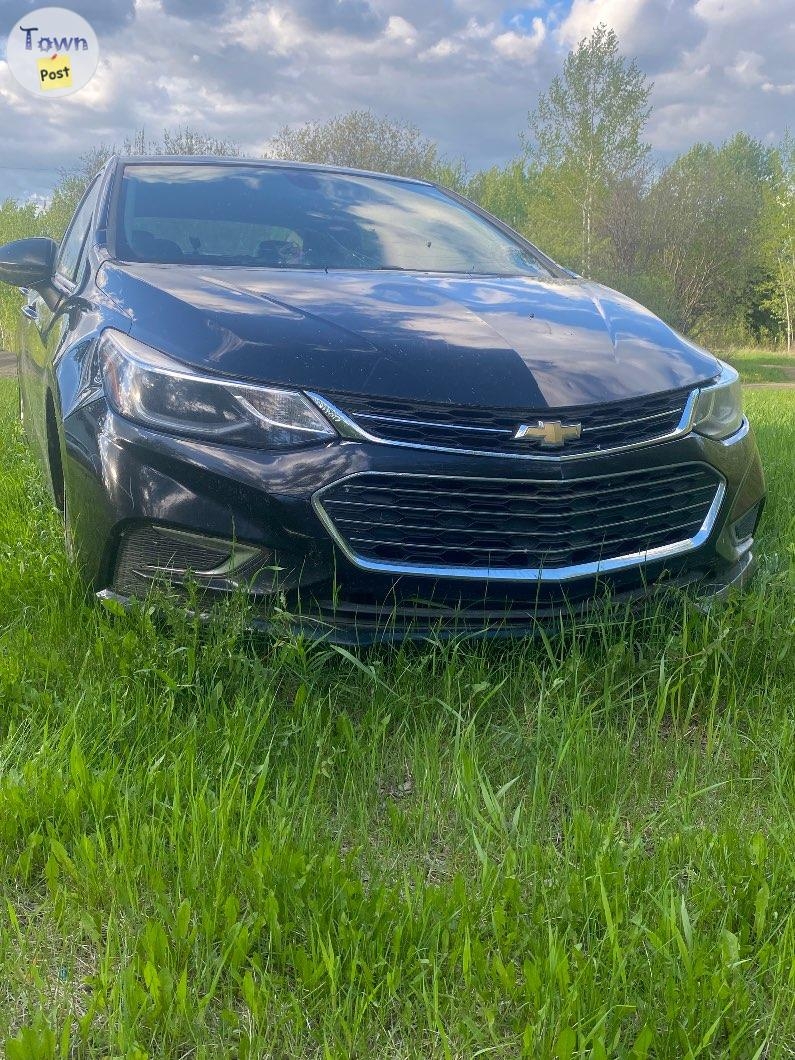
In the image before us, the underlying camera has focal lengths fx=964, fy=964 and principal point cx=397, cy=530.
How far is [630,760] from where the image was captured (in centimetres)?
228

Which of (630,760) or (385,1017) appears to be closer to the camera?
(385,1017)

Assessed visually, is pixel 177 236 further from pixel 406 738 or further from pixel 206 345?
pixel 406 738

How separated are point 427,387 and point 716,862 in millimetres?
1228

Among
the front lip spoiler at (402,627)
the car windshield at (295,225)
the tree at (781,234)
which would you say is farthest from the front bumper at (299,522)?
the tree at (781,234)

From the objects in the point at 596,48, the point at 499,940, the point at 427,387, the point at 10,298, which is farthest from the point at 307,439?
the point at 10,298

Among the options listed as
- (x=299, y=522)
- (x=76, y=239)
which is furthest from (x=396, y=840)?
(x=76, y=239)

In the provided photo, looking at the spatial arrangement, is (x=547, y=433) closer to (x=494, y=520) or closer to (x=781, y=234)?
(x=494, y=520)

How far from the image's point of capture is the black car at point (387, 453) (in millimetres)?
2316

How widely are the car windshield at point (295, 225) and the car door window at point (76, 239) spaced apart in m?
0.24

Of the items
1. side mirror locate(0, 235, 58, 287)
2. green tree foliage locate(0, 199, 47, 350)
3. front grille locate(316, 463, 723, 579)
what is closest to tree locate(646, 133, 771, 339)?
green tree foliage locate(0, 199, 47, 350)

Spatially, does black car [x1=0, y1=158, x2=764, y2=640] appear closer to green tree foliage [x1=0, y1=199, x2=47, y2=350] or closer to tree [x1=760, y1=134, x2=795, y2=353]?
tree [x1=760, y1=134, x2=795, y2=353]

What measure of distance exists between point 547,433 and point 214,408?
0.82 meters

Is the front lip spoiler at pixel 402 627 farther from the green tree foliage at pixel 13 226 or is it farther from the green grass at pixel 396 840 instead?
the green tree foliage at pixel 13 226

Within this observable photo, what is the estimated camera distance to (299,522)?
230 centimetres
